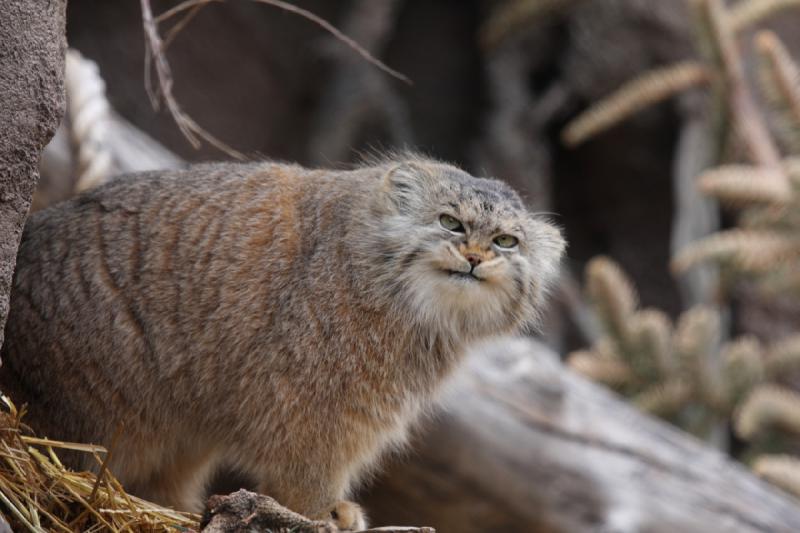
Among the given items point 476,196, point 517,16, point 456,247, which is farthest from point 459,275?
point 517,16

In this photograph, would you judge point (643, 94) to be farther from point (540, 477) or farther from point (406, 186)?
point (406, 186)

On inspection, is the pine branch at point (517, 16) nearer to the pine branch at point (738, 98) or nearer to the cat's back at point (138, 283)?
the pine branch at point (738, 98)

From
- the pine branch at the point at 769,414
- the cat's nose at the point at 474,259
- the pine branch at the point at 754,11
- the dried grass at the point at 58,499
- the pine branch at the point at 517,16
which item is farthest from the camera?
the pine branch at the point at 517,16

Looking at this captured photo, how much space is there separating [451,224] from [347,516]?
3.59ft

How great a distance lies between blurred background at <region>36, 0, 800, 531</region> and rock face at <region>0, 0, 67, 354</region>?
16.2 ft

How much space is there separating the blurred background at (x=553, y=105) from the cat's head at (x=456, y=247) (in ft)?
11.7

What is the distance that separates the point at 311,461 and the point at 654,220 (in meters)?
7.23

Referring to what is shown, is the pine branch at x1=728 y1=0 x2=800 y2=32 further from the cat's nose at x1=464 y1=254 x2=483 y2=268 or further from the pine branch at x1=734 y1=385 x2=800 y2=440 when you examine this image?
the cat's nose at x1=464 y1=254 x2=483 y2=268

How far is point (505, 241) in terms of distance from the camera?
3.75 meters

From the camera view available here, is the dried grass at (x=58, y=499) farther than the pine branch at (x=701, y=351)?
No

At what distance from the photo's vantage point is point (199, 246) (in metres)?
3.87

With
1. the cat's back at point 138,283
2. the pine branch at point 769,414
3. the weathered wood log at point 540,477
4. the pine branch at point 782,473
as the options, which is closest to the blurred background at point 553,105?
the pine branch at point 769,414

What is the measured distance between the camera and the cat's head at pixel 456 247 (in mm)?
3662

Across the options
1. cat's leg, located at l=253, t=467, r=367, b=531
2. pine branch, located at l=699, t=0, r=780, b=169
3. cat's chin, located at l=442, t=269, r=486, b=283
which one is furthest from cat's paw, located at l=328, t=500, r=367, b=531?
pine branch, located at l=699, t=0, r=780, b=169
